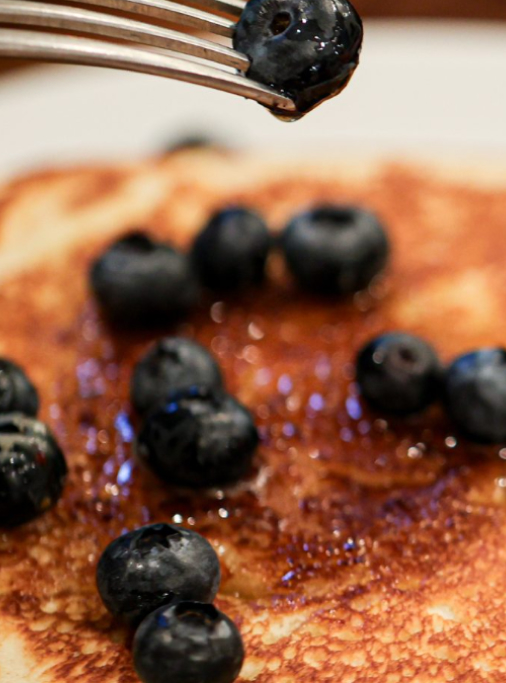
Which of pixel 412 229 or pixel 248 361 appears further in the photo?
pixel 412 229

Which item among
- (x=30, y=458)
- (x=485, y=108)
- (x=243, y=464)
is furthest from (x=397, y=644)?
(x=485, y=108)

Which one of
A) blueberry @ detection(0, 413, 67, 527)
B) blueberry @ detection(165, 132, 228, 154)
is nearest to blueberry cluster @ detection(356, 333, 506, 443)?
blueberry @ detection(0, 413, 67, 527)

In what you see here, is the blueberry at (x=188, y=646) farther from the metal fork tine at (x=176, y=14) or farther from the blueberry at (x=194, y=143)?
the blueberry at (x=194, y=143)

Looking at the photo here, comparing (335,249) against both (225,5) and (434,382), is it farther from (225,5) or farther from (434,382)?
(225,5)

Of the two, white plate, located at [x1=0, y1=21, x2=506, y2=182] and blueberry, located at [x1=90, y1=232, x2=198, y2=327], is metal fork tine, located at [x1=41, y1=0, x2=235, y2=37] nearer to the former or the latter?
blueberry, located at [x1=90, y1=232, x2=198, y2=327]

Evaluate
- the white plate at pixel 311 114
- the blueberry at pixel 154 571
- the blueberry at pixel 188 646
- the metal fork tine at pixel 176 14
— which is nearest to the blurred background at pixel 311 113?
the white plate at pixel 311 114

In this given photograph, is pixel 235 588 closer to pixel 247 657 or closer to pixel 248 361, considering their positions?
pixel 247 657

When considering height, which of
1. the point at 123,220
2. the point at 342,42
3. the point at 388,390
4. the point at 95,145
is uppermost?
the point at 342,42
